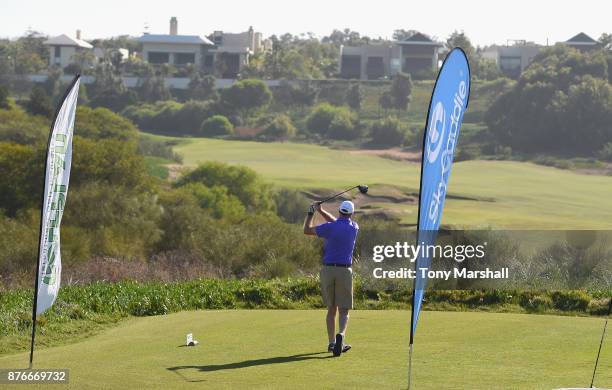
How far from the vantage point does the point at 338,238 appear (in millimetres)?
12055

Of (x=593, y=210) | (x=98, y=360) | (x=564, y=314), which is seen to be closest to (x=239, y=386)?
(x=98, y=360)

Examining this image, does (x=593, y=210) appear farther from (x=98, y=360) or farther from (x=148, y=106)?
(x=98, y=360)

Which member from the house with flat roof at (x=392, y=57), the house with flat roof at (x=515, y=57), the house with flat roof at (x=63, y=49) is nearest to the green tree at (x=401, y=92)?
the house with flat roof at (x=392, y=57)

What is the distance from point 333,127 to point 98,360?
12945 cm

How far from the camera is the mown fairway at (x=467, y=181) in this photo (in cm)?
10331

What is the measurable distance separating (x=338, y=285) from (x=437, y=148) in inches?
97.2

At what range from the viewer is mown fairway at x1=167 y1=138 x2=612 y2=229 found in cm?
10331

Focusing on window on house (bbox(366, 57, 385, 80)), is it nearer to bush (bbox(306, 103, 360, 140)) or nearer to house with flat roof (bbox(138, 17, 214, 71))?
house with flat roof (bbox(138, 17, 214, 71))

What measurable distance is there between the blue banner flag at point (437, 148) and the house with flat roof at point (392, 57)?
171 meters

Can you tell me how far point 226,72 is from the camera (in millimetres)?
177500

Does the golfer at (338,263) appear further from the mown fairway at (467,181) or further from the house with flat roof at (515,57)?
the house with flat roof at (515,57)

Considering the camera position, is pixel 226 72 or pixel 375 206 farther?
pixel 226 72

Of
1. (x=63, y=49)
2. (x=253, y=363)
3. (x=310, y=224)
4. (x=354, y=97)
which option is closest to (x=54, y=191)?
(x=253, y=363)

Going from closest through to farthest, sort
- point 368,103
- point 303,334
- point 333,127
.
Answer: point 303,334
point 333,127
point 368,103
